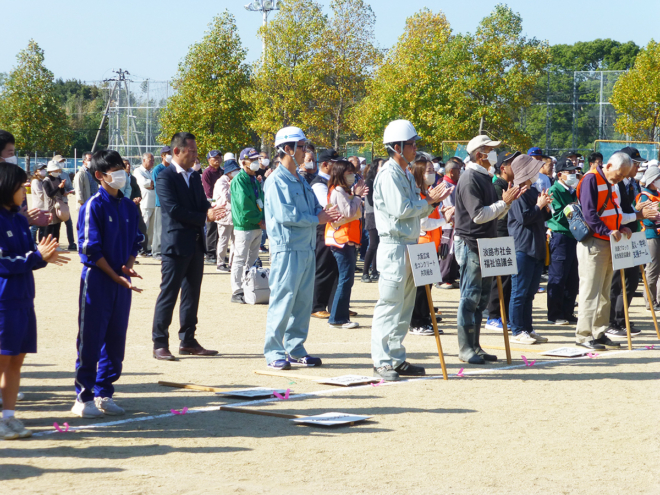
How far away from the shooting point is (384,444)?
5.32 m

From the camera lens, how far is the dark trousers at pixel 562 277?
11.0 meters

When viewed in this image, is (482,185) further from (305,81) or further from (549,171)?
(305,81)

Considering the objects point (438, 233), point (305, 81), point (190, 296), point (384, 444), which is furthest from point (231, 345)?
point (305, 81)

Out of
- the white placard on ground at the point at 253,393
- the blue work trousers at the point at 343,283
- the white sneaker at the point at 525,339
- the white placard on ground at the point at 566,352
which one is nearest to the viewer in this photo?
the white placard on ground at the point at 253,393

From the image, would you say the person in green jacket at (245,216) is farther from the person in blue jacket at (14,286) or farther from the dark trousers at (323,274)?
the person in blue jacket at (14,286)

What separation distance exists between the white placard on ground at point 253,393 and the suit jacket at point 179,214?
6.30 ft

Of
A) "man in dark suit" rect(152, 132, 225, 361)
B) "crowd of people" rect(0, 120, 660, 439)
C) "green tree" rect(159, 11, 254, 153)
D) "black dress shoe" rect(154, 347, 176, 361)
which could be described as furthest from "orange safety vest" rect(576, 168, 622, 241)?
"green tree" rect(159, 11, 254, 153)

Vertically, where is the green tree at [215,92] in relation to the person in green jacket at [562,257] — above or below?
above

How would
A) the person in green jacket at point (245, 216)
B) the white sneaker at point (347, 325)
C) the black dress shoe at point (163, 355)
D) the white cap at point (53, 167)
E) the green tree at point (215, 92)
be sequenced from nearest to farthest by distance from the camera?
the black dress shoe at point (163, 355)
the white sneaker at point (347, 325)
the person in green jacket at point (245, 216)
the white cap at point (53, 167)
the green tree at point (215, 92)

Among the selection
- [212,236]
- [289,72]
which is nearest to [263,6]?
[289,72]

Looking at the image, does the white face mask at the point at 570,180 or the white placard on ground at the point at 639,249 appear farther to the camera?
the white face mask at the point at 570,180

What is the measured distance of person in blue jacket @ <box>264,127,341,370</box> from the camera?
779 cm

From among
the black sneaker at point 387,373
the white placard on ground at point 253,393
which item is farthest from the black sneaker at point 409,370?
the white placard on ground at point 253,393

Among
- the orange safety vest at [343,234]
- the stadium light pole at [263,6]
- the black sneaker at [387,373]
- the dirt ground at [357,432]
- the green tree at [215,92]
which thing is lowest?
the dirt ground at [357,432]
